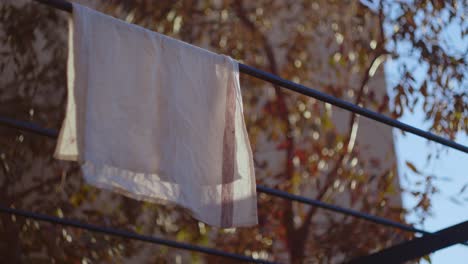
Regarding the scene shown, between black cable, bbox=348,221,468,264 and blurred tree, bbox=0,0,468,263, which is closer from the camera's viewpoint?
black cable, bbox=348,221,468,264

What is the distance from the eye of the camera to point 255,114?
22.2ft

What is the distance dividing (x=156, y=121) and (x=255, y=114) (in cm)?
404

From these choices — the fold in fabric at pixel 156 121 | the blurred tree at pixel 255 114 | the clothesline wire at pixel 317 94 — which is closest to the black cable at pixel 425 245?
the clothesline wire at pixel 317 94

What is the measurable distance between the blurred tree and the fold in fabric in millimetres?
2323

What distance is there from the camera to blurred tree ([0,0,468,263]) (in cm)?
523

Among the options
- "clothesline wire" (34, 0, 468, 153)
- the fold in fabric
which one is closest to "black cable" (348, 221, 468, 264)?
"clothesline wire" (34, 0, 468, 153)

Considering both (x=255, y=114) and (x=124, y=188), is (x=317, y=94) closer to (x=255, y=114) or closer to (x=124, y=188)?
(x=124, y=188)

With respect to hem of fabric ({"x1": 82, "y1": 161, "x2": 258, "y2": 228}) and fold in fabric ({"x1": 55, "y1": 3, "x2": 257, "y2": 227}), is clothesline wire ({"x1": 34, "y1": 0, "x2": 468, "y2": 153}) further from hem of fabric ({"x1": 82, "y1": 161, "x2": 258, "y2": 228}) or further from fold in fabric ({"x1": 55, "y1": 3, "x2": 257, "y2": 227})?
hem of fabric ({"x1": 82, "y1": 161, "x2": 258, "y2": 228})

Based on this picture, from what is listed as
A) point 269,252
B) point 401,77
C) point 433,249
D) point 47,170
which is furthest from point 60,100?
point 433,249

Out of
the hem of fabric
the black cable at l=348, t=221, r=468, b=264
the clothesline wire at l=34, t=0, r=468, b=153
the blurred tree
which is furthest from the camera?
the blurred tree

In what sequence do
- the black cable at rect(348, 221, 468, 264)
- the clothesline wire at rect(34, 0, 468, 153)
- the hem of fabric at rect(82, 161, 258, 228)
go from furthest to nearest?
the black cable at rect(348, 221, 468, 264)
the clothesline wire at rect(34, 0, 468, 153)
the hem of fabric at rect(82, 161, 258, 228)

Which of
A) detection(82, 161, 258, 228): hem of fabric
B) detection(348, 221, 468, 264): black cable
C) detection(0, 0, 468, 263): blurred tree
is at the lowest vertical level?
detection(0, 0, 468, 263): blurred tree

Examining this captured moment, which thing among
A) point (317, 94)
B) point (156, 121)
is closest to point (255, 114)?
point (317, 94)

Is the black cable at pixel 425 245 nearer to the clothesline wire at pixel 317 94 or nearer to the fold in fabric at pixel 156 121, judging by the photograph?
the clothesline wire at pixel 317 94
